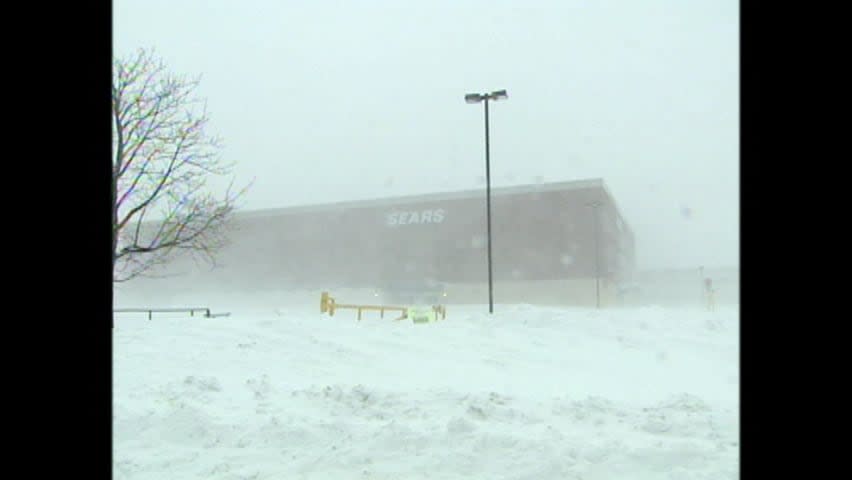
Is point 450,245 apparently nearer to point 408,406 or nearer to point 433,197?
point 433,197

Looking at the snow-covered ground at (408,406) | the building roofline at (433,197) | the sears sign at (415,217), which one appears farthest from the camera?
the sears sign at (415,217)

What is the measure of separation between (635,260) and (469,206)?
33.7 meters

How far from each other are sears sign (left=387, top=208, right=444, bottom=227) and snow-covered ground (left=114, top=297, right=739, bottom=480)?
128 feet

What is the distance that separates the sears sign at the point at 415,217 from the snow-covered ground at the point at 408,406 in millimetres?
38996

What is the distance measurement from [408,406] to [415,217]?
1836 inches

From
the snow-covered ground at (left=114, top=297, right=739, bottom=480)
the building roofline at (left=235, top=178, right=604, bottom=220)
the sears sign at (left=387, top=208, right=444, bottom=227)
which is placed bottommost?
the snow-covered ground at (left=114, top=297, right=739, bottom=480)

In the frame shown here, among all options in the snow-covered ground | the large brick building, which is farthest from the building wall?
the snow-covered ground

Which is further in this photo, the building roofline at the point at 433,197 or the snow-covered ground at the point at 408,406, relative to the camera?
the building roofline at the point at 433,197

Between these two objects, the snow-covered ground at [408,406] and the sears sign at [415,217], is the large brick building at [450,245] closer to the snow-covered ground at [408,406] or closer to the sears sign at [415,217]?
the sears sign at [415,217]

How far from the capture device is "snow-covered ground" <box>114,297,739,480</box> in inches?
203

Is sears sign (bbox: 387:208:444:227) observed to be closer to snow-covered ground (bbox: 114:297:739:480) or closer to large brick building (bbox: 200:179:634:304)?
large brick building (bbox: 200:179:634:304)

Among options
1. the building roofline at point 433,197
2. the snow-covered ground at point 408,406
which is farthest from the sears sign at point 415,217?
the snow-covered ground at point 408,406

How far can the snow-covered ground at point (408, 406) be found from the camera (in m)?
5.16
